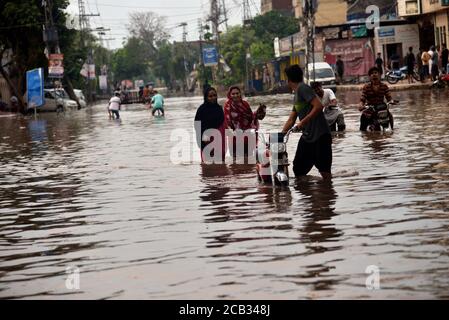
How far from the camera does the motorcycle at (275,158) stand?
1284 cm

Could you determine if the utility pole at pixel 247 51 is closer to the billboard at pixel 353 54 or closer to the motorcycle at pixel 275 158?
the billboard at pixel 353 54

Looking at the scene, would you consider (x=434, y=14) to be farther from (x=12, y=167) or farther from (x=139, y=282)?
(x=139, y=282)

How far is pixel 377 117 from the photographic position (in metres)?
21.3

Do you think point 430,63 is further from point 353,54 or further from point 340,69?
point 353,54

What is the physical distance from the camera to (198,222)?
10367 mm

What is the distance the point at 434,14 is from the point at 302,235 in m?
50.6

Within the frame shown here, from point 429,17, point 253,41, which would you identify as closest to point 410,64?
point 429,17

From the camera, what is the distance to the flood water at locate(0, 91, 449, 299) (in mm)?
7098

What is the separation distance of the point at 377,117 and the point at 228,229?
12.1 meters

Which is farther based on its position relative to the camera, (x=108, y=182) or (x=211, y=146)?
(x=211, y=146)

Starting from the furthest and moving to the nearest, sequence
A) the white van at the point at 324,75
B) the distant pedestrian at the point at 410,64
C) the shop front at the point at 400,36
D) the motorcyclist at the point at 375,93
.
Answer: the shop front at the point at 400,36 < the white van at the point at 324,75 < the distant pedestrian at the point at 410,64 < the motorcyclist at the point at 375,93

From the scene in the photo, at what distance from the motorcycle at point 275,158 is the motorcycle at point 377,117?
8.08m

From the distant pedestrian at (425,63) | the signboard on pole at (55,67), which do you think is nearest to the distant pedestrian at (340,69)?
the distant pedestrian at (425,63)
